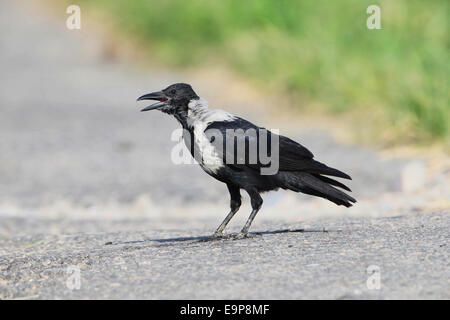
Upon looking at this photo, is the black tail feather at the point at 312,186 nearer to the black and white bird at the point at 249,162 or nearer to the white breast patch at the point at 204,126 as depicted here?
the black and white bird at the point at 249,162

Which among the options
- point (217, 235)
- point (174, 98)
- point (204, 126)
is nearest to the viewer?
point (204, 126)

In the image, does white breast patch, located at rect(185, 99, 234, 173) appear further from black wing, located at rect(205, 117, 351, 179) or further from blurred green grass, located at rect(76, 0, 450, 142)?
blurred green grass, located at rect(76, 0, 450, 142)

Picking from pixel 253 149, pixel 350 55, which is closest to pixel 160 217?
pixel 253 149

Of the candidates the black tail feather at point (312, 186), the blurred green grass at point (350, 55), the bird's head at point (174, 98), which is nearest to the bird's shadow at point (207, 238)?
the black tail feather at point (312, 186)

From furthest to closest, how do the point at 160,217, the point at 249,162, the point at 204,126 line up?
the point at 160,217 → the point at 204,126 → the point at 249,162

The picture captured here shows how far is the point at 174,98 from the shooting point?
5.93 metres

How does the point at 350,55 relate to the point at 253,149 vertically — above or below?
above

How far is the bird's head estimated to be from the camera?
19.4ft

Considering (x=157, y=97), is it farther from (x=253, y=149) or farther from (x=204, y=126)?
(x=253, y=149)

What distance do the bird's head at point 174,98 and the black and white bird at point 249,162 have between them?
153mm

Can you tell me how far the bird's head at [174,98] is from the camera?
5.92 metres

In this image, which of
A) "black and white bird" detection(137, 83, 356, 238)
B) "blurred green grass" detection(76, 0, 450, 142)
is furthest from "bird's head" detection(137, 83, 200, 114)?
"blurred green grass" detection(76, 0, 450, 142)

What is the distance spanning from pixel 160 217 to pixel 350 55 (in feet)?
16.4

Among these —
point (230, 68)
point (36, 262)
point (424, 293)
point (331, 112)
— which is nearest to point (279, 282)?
point (424, 293)
